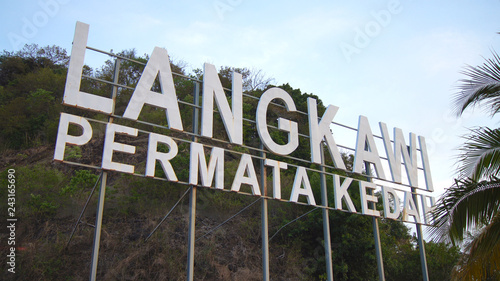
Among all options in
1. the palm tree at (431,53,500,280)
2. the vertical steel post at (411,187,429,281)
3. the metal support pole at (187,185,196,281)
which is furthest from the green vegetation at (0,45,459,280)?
the palm tree at (431,53,500,280)

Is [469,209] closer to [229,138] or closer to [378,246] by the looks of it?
[378,246]

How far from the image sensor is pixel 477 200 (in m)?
8.75

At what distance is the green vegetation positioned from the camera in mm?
16500

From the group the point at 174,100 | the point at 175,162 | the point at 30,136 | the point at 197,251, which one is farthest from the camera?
the point at 30,136

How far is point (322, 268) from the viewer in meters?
19.0

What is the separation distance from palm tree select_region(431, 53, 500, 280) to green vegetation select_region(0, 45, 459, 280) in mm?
9819

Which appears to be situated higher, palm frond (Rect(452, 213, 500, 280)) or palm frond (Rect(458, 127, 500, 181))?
palm frond (Rect(458, 127, 500, 181))

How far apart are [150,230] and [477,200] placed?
13144 mm

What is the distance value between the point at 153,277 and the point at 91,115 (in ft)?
44.1

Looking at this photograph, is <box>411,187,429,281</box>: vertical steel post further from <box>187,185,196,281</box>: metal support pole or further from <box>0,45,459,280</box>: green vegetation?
<box>187,185,196,281</box>: metal support pole

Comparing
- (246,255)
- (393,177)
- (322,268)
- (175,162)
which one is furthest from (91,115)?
(393,177)

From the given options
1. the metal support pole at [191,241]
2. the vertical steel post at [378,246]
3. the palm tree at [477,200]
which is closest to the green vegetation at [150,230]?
the vertical steel post at [378,246]

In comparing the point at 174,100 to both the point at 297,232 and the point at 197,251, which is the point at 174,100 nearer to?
the point at 197,251

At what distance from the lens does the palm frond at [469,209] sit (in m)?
8.66
